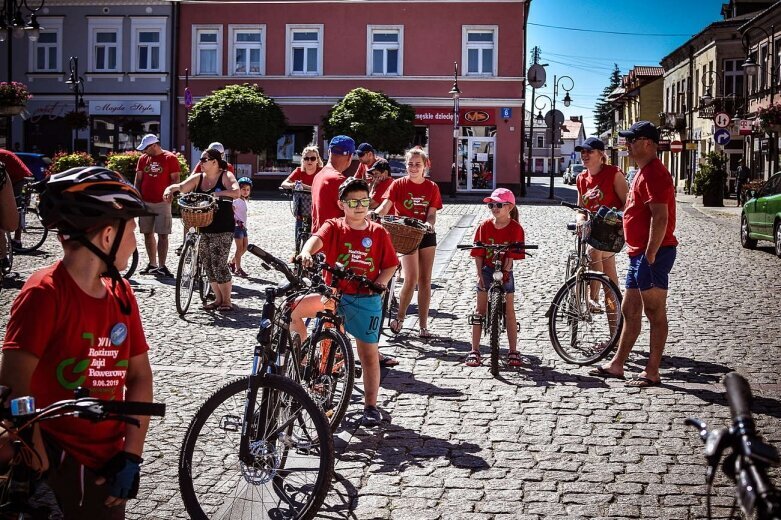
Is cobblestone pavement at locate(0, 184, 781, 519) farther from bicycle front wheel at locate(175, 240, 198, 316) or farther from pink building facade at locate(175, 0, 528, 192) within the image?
pink building facade at locate(175, 0, 528, 192)

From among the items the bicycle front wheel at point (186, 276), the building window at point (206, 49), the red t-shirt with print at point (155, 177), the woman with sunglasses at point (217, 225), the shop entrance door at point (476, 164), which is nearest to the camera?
the bicycle front wheel at point (186, 276)

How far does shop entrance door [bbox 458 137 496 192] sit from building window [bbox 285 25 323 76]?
7.78 metres

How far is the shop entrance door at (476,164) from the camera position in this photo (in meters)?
41.9

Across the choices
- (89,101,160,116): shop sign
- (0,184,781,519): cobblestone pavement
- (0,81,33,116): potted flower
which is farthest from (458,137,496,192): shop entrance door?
(0,184,781,519): cobblestone pavement

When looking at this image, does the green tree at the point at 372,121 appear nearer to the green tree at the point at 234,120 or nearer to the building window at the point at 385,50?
the green tree at the point at 234,120

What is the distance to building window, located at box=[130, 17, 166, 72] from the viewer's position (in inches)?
1719

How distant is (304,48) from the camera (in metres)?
43.0

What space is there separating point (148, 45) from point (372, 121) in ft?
43.3


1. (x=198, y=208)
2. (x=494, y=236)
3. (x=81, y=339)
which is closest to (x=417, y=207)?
(x=494, y=236)

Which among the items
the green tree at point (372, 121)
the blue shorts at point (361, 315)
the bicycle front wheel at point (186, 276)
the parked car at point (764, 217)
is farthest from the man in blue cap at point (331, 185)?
the green tree at point (372, 121)

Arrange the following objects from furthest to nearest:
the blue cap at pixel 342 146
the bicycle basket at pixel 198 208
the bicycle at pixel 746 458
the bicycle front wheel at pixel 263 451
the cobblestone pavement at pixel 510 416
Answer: the bicycle basket at pixel 198 208 < the blue cap at pixel 342 146 < the cobblestone pavement at pixel 510 416 < the bicycle front wheel at pixel 263 451 < the bicycle at pixel 746 458

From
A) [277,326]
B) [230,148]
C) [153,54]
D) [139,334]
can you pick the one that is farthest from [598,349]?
[153,54]

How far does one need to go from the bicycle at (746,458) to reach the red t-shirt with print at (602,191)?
23.9 feet

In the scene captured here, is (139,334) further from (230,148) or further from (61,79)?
(61,79)
